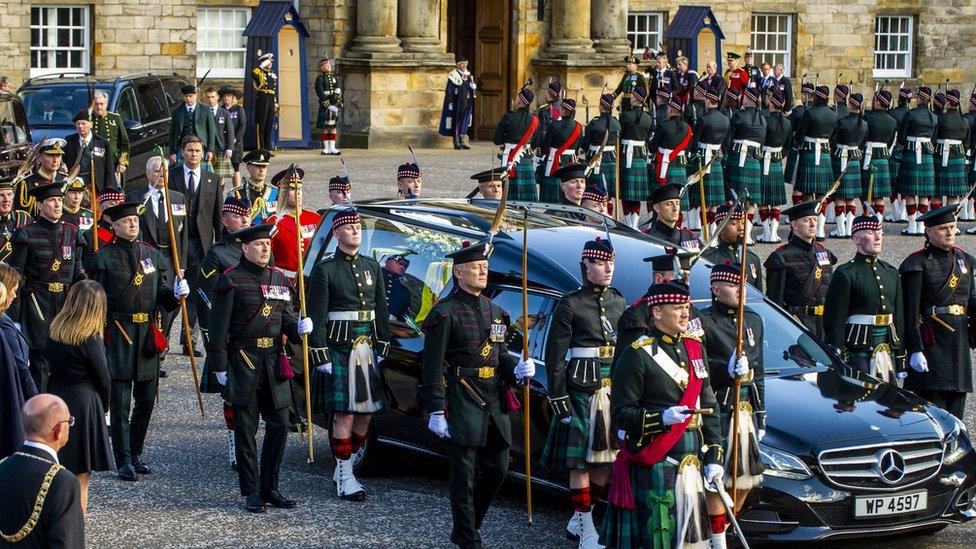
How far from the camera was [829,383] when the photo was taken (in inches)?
401

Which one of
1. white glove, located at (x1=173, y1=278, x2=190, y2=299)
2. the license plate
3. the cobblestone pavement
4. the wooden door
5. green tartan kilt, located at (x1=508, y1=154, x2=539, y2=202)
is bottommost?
the cobblestone pavement

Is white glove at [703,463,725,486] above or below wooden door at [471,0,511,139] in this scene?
below

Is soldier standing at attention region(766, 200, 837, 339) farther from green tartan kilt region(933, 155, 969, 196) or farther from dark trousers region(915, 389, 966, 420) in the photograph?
green tartan kilt region(933, 155, 969, 196)

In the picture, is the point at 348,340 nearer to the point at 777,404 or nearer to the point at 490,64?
the point at 777,404

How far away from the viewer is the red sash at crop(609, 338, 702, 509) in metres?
8.34

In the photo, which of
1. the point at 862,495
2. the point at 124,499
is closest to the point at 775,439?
the point at 862,495

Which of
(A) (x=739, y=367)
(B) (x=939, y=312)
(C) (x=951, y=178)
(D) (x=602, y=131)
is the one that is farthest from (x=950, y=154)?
(A) (x=739, y=367)

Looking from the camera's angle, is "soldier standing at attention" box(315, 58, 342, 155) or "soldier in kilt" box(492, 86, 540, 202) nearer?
"soldier in kilt" box(492, 86, 540, 202)

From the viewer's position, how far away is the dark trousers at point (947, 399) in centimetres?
1185

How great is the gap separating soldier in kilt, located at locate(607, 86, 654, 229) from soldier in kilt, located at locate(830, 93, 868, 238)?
247 cm

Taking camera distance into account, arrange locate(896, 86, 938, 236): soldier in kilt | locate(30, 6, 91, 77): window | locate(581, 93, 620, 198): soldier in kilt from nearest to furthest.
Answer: locate(581, 93, 620, 198): soldier in kilt < locate(896, 86, 938, 236): soldier in kilt < locate(30, 6, 91, 77): window

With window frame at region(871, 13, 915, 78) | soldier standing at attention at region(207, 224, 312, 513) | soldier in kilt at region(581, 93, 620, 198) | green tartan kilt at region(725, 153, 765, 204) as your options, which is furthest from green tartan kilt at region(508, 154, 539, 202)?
window frame at region(871, 13, 915, 78)

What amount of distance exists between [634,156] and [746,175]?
52.4 inches

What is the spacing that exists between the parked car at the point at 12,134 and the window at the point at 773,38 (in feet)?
65.2
